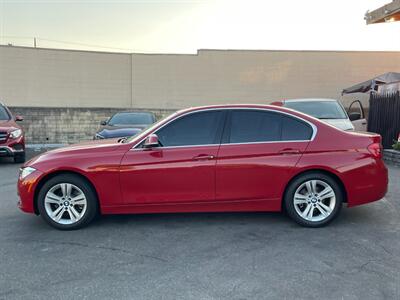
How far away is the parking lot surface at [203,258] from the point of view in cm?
336

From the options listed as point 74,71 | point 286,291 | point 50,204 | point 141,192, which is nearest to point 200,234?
point 141,192

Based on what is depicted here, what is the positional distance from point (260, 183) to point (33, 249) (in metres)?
2.69

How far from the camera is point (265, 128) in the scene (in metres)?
5.04

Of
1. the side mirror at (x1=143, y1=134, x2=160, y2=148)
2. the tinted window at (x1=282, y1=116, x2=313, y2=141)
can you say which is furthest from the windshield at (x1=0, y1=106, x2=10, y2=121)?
the tinted window at (x1=282, y1=116, x2=313, y2=141)

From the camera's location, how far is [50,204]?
493 centimetres

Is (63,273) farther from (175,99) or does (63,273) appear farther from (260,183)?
(175,99)

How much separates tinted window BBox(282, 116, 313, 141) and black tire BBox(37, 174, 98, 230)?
2483 mm

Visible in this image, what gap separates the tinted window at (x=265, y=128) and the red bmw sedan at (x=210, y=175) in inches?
0.5

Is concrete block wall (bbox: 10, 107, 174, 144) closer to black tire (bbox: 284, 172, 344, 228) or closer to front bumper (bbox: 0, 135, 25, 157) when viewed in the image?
front bumper (bbox: 0, 135, 25, 157)

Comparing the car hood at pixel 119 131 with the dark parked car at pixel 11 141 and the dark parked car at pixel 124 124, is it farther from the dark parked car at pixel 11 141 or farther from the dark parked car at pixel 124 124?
the dark parked car at pixel 11 141

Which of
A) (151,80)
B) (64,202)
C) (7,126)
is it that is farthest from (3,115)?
(64,202)

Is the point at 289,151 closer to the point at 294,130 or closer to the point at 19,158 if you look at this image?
the point at 294,130

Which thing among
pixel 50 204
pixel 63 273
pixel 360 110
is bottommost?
pixel 63 273

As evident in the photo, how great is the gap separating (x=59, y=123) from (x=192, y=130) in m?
12.9
